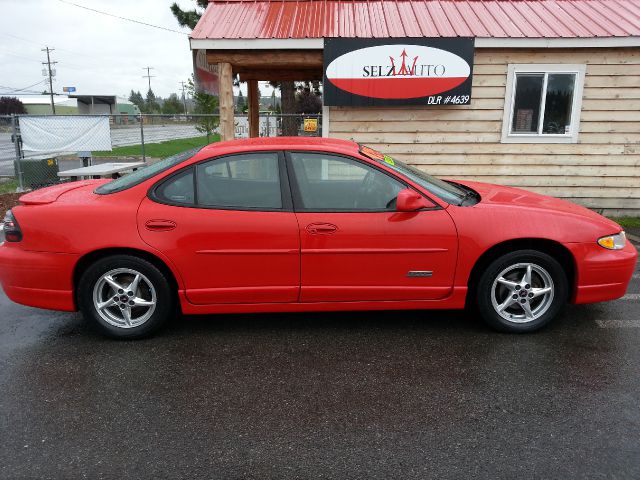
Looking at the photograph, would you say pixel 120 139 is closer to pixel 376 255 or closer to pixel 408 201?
pixel 376 255

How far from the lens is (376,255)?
373cm

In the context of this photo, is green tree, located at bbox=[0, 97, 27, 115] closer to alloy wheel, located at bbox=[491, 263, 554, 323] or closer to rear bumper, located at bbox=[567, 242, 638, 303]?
alloy wheel, located at bbox=[491, 263, 554, 323]

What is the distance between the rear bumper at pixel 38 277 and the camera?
12.0ft

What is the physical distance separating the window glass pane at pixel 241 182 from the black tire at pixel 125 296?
0.67 m

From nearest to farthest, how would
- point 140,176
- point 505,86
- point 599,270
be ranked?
point 599,270
point 140,176
point 505,86

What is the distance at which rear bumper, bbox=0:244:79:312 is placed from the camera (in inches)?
145

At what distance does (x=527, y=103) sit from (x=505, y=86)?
18.5 inches

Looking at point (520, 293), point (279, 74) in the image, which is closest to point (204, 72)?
point (279, 74)

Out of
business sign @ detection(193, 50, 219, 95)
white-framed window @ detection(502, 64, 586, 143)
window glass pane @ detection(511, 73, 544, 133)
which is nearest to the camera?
white-framed window @ detection(502, 64, 586, 143)

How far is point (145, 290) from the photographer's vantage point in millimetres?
3805

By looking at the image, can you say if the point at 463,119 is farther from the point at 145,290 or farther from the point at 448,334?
the point at 145,290

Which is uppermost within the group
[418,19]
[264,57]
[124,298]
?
[418,19]

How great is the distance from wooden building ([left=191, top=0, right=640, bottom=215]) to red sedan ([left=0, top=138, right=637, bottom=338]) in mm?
4168

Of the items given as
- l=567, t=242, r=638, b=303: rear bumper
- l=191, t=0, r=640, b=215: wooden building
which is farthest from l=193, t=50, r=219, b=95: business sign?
l=567, t=242, r=638, b=303: rear bumper
